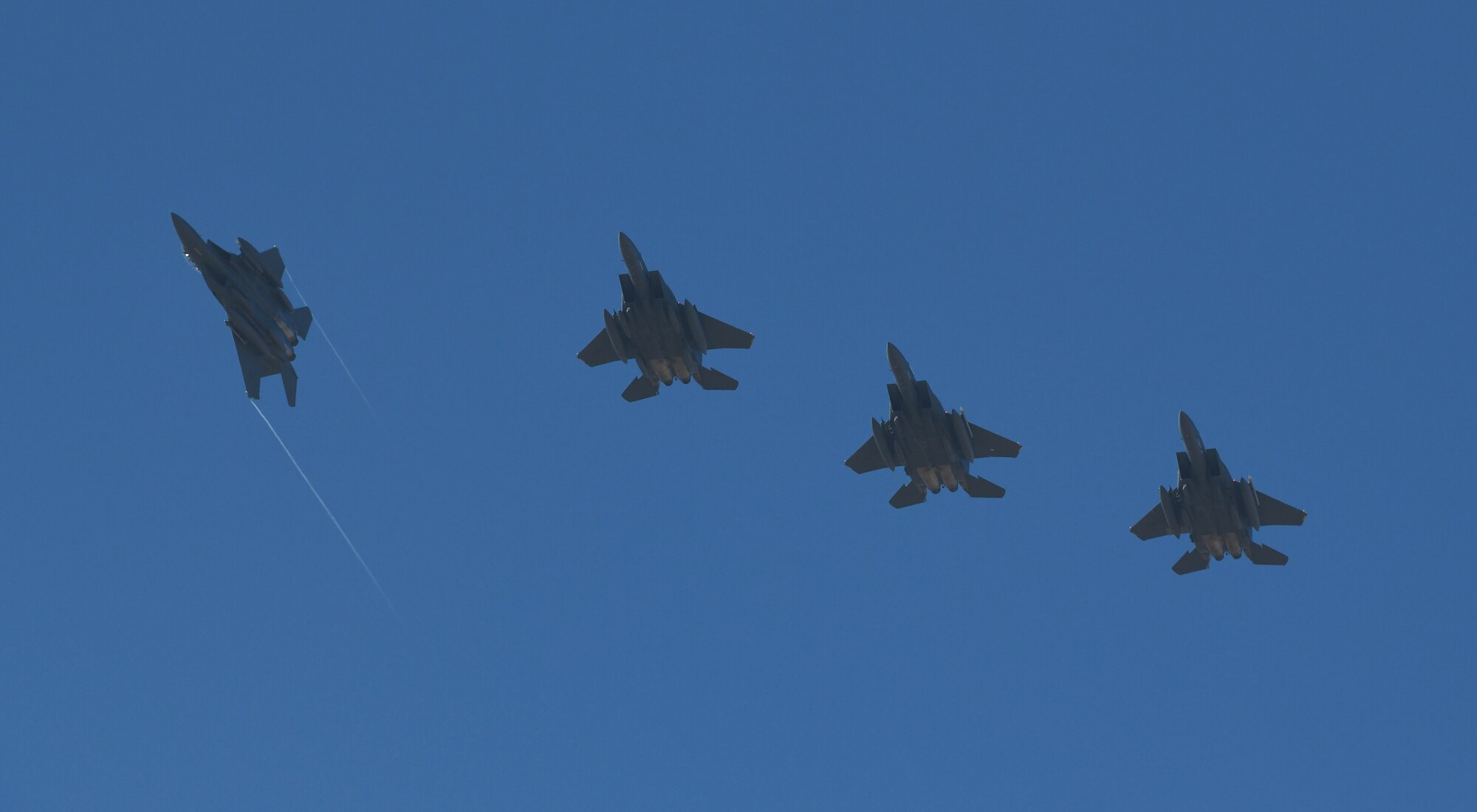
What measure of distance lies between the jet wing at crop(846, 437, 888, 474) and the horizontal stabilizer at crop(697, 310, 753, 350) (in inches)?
301

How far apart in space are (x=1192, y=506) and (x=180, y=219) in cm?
4220

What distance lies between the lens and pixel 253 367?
85812 mm

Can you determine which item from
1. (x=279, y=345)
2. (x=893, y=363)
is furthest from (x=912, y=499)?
(x=279, y=345)

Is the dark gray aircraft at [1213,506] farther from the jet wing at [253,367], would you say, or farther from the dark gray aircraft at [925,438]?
the jet wing at [253,367]

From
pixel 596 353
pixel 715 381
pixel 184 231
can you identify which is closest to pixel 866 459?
pixel 715 381

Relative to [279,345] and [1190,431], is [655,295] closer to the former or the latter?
[279,345]

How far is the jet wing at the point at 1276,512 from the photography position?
3430 inches

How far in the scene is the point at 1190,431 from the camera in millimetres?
83812

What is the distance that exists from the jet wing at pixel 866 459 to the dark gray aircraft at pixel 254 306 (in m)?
24.1

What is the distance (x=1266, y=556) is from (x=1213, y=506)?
5.27 meters

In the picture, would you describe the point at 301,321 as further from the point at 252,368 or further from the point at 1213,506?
the point at 1213,506

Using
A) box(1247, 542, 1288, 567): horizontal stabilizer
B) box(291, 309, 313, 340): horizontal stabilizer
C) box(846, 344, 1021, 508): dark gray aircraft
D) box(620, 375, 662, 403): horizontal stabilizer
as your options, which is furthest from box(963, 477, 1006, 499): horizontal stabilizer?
box(291, 309, 313, 340): horizontal stabilizer

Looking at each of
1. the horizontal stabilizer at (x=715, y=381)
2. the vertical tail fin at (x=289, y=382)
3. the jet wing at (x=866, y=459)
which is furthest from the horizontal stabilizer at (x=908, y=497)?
the vertical tail fin at (x=289, y=382)

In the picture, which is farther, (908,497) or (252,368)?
(908,497)
